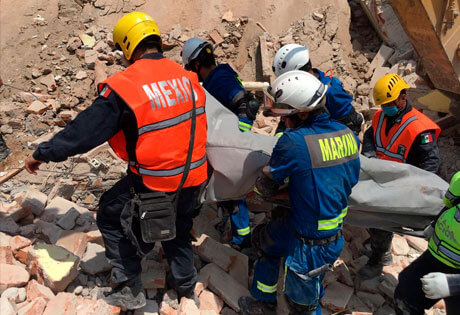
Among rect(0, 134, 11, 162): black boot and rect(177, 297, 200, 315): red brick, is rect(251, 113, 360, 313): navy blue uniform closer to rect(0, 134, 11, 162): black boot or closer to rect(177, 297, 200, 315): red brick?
rect(177, 297, 200, 315): red brick

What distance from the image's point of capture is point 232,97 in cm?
421

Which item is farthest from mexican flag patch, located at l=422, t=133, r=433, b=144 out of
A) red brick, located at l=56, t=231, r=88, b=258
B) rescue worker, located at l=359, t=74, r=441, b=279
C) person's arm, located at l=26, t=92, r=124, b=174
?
red brick, located at l=56, t=231, r=88, b=258

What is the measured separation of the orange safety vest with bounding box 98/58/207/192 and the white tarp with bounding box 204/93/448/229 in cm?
43

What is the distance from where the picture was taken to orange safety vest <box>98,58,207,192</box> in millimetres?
2736

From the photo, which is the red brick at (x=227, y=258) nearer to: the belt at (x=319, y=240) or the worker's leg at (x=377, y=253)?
the belt at (x=319, y=240)

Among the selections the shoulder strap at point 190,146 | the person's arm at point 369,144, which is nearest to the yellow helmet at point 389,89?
the person's arm at point 369,144

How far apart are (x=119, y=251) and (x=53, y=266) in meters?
0.62

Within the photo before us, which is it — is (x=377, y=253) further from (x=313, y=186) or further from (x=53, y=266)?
(x=53, y=266)

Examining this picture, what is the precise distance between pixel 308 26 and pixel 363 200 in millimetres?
5043

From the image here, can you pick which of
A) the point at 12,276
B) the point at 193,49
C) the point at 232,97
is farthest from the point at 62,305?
the point at 193,49

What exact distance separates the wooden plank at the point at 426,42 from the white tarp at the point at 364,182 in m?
2.07

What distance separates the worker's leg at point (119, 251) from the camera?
124 inches

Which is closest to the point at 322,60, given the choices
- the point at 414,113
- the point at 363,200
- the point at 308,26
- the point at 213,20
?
the point at 308,26

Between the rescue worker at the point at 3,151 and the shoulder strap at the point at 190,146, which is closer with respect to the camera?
the shoulder strap at the point at 190,146
